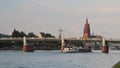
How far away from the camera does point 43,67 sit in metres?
85.9

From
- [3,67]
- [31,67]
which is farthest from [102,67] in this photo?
[3,67]

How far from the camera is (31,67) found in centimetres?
8481

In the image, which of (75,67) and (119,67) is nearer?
(119,67)

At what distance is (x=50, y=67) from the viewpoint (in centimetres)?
8625

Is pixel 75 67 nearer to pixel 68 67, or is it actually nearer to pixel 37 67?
pixel 68 67

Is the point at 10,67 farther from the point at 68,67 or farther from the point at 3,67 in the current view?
the point at 68,67

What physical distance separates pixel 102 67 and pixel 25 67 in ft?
49.3

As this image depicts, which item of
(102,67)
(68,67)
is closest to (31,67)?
(68,67)

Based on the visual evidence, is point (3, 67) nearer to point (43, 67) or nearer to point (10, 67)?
point (10, 67)

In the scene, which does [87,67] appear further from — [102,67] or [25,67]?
[25,67]

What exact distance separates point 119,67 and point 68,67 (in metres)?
18.3

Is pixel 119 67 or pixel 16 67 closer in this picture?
pixel 119 67

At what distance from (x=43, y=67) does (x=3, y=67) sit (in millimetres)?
7780

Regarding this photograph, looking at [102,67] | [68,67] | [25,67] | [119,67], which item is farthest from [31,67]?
[119,67]
